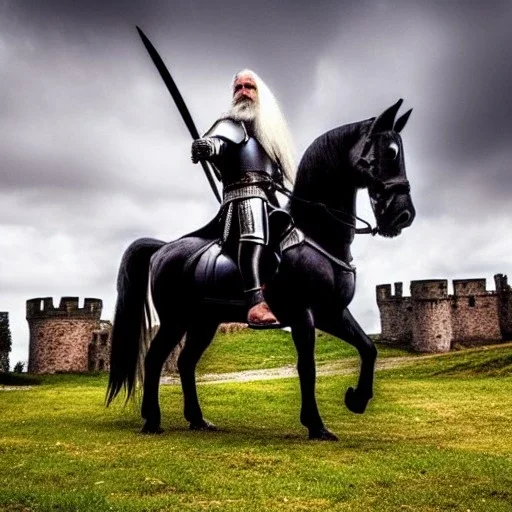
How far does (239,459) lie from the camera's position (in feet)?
20.2

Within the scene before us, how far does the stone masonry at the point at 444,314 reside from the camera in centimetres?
4569

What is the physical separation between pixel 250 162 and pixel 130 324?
8.49ft

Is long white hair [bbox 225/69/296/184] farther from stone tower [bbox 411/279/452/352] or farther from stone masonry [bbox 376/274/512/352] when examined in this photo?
stone tower [bbox 411/279/452/352]

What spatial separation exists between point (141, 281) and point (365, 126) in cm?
343

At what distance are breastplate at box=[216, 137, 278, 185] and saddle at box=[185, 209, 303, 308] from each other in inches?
22.0

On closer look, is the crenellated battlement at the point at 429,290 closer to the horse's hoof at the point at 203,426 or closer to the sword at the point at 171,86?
the horse's hoof at the point at 203,426

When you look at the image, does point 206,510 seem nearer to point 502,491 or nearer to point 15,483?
point 15,483

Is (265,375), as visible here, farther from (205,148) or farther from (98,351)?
(205,148)

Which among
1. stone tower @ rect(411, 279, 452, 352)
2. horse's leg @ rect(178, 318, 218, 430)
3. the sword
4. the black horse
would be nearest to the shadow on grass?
horse's leg @ rect(178, 318, 218, 430)

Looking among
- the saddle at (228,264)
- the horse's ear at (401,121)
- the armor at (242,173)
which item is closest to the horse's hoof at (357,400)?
the saddle at (228,264)

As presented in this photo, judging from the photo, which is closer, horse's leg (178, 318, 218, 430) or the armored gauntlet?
the armored gauntlet

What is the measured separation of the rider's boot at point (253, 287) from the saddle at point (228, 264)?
4.9 inches

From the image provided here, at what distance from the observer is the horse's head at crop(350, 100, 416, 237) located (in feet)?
22.5

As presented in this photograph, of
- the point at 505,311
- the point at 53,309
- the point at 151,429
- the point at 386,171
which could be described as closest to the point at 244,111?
the point at 386,171
